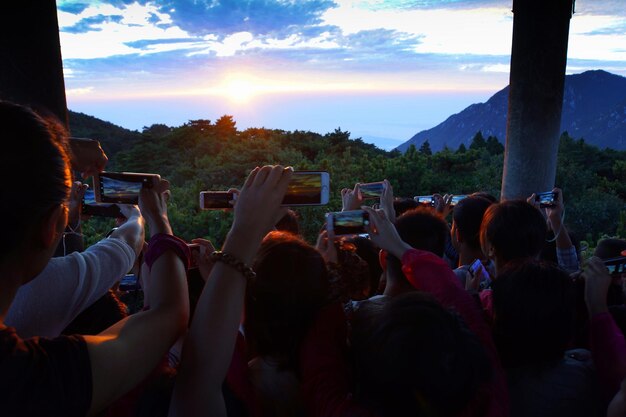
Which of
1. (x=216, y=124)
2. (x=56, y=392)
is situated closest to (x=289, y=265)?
(x=56, y=392)

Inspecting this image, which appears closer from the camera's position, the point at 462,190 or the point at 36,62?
the point at 36,62

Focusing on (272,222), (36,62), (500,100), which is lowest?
(272,222)

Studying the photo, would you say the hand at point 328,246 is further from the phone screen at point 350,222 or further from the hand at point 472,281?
the hand at point 472,281

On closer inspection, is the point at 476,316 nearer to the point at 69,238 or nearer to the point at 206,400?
the point at 206,400

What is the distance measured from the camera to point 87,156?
1941mm

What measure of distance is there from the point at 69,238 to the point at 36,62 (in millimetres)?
1185

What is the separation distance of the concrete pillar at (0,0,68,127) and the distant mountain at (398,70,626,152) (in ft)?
53.0

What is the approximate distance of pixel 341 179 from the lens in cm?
706

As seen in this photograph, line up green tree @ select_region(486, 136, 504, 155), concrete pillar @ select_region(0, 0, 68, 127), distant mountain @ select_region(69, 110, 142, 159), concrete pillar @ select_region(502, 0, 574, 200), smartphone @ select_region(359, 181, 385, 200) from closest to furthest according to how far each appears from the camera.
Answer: concrete pillar @ select_region(0, 0, 68, 127), smartphone @ select_region(359, 181, 385, 200), concrete pillar @ select_region(502, 0, 574, 200), distant mountain @ select_region(69, 110, 142, 159), green tree @ select_region(486, 136, 504, 155)

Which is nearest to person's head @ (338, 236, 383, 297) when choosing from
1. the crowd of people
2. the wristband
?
the crowd of people

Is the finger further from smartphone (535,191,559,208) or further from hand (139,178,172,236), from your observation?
smartphone (535,191,559,208)

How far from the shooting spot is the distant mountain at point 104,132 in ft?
35.1

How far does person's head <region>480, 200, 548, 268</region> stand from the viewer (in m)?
2.43

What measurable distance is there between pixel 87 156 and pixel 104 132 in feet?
36.8
